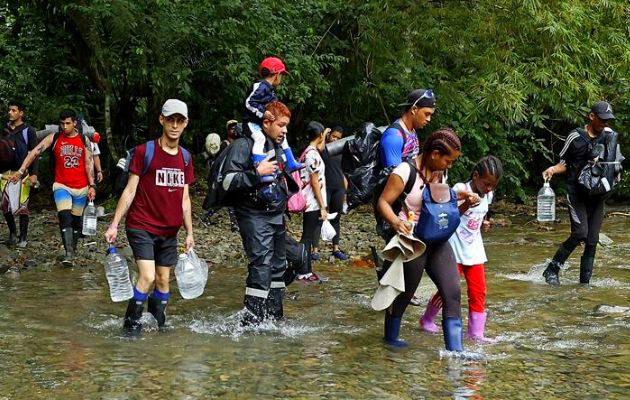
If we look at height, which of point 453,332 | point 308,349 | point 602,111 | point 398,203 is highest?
point 602,111

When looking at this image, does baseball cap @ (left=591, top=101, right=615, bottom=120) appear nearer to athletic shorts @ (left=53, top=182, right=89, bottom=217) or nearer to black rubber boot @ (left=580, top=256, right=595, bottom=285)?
black rubber boot @ (left=580, top=256, right=595, bottom=285)

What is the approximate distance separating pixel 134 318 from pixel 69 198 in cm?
447

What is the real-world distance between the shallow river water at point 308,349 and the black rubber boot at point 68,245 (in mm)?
849

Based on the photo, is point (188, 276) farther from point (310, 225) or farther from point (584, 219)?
point (584, 219)

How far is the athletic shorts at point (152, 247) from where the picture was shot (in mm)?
7582

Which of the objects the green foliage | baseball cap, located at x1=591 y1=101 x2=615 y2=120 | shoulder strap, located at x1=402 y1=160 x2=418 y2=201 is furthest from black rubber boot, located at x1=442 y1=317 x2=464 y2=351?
the green foliage

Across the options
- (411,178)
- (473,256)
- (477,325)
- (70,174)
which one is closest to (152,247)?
(411,178)

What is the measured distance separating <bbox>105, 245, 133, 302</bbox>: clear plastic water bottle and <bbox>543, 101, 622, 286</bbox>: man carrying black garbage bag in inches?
188

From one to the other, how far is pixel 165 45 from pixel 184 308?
7.82m

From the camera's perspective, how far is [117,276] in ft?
26.6

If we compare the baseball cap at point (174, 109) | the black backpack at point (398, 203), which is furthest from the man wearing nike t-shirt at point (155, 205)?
the black backpack at point (398, 203)

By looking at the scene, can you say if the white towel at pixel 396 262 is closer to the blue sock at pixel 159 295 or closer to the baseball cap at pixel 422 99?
the baseball cap at pixel 422 99

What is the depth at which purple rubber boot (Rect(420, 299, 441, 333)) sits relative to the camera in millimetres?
8094

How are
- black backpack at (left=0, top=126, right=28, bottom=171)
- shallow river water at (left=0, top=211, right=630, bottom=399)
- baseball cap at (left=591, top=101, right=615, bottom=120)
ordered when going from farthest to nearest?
black backpack at (left=0, top=126, right=28, bottom=171)
baseball cap at (left=591, top=101, right=615, bottom=120)
shallow river water at (left=0, top=211, right=630, bottom=399)
